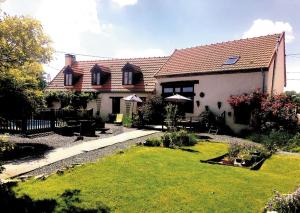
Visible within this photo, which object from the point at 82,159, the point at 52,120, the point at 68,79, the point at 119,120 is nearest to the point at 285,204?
the point at 82,159

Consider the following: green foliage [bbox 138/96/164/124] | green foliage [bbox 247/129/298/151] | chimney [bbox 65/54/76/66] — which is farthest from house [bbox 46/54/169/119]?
green foliage [bbox 247/129/298/151]

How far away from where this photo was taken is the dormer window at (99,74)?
102 feet

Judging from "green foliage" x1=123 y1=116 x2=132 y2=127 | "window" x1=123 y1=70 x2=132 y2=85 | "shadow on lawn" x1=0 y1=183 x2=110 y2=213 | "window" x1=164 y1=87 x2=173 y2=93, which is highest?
"window" x1=123 y1=70 x2=132 y2=85

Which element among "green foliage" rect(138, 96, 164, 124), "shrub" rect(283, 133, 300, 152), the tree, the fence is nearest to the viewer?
the tree

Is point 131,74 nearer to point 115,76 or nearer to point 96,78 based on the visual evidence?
point 115,76

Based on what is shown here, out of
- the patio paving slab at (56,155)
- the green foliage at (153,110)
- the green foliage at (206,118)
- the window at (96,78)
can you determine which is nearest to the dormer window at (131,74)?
the window at (96,78)

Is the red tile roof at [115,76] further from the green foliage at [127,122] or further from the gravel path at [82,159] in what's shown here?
the gravel path at [82,159]

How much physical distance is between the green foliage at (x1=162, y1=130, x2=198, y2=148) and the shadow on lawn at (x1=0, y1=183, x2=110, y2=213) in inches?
320

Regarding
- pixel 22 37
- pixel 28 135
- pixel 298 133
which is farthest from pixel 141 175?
pixel 298 133

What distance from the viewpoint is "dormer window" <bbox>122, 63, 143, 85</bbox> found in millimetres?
29000

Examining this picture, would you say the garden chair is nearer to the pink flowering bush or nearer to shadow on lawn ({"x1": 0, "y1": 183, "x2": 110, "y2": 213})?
the pink flowering bush

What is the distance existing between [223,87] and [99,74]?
1416 cm

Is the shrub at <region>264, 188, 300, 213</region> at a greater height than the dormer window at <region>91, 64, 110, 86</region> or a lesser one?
lesser

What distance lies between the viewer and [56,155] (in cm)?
1232
